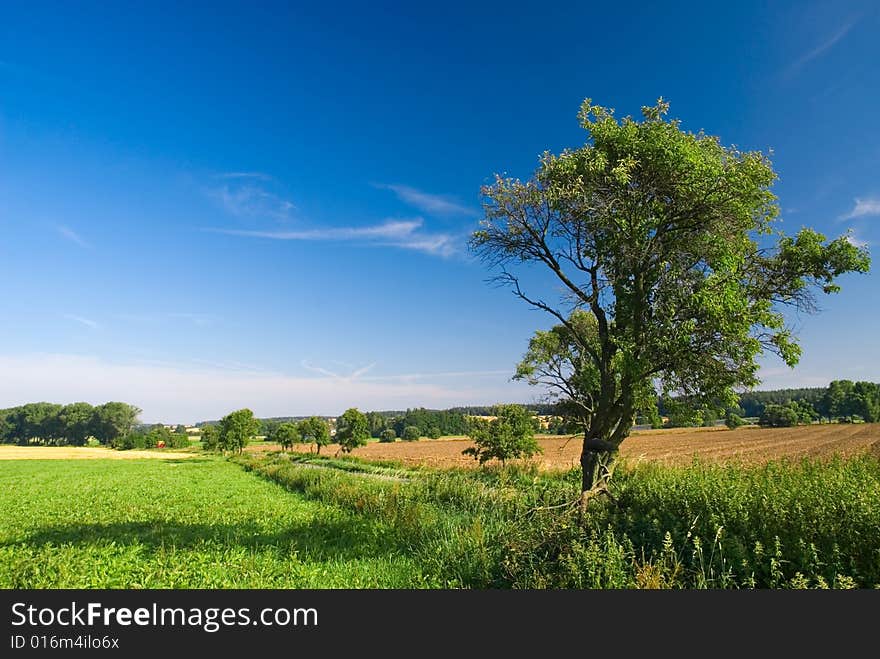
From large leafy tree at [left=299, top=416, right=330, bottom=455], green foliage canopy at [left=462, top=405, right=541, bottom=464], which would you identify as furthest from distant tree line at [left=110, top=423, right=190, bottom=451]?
green foliage canopy at [left=462, top=405, right=541, bottom=464]

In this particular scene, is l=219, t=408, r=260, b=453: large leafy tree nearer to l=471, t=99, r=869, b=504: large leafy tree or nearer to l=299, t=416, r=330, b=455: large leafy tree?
l=299, t=416, r=330, b=455: large leafy tree

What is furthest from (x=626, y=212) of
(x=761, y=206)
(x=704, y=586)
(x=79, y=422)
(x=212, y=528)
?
(x=79, y=422)

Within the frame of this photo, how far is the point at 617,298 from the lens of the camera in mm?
9016

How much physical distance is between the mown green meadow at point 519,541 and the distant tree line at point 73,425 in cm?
16468

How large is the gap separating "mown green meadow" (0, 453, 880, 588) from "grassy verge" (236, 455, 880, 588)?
1.2 inches

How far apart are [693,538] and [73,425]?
196 metres

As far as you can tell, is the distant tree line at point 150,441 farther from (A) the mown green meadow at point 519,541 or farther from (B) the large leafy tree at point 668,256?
(B) the large leafy tree at point 668,256

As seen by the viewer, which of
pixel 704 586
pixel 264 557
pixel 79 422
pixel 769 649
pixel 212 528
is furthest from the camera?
pixel 79 422

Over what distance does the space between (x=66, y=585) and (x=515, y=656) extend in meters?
9.45

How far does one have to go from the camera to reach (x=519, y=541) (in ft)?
28.5

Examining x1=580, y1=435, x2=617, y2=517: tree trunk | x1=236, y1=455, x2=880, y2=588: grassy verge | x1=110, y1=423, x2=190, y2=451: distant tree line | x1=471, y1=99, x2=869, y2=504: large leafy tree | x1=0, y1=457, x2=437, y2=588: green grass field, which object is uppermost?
x1=471, y1=99, x2=869, y2=504: large leafy tree

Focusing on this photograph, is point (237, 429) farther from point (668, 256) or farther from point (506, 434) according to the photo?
point (668, 256)

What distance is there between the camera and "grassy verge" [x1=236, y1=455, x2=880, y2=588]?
6.55 m

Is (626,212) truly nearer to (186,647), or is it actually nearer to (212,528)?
(186,647)
